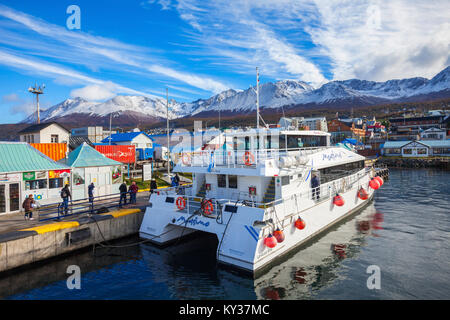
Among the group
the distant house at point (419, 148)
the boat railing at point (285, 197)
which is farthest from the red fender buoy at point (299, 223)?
the distant house at point (419, 148)

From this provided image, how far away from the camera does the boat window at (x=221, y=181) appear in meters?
13.6

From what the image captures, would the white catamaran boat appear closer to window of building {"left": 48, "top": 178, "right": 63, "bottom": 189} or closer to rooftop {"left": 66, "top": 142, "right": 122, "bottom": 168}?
window of building {"left": 48, "top": 178, "right": 63, "bottom": 189}

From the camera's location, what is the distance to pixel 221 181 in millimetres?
13734

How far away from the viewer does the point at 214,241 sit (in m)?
14.1

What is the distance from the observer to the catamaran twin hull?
10086 millimetres

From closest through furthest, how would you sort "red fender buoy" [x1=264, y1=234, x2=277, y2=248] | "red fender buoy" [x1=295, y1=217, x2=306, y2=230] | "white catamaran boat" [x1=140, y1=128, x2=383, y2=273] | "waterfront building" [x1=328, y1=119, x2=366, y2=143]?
"red fender buoy" [x1=264, y1=234, x2=277, y2=248]
"white catamaran boat" [x1=140, y1=128, x2=383, y2=273]
"red fender buoy" [x1=295, y1=217, x2=306, y2=230]
"waterfront building" [x1=328, y1=119, x2=366, y2=143]

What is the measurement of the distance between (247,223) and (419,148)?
64.6 meters

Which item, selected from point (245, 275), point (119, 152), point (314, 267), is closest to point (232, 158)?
point (245, 275)

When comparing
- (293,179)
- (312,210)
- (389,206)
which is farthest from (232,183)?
(389,206)

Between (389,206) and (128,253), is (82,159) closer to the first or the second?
(128,253)

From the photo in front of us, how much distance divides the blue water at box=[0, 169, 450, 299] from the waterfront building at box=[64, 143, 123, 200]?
19.2 feet

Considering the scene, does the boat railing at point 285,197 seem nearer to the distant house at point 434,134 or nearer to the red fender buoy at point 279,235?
the red fender buoy at point 279,235

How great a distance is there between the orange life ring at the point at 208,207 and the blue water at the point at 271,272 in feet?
6.85

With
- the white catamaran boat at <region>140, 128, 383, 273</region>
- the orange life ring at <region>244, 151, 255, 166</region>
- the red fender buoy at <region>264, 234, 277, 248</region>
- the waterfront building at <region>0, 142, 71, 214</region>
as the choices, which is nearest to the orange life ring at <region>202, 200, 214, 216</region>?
the white catamaran boat at <region>140, 128, 383, 273</region>
